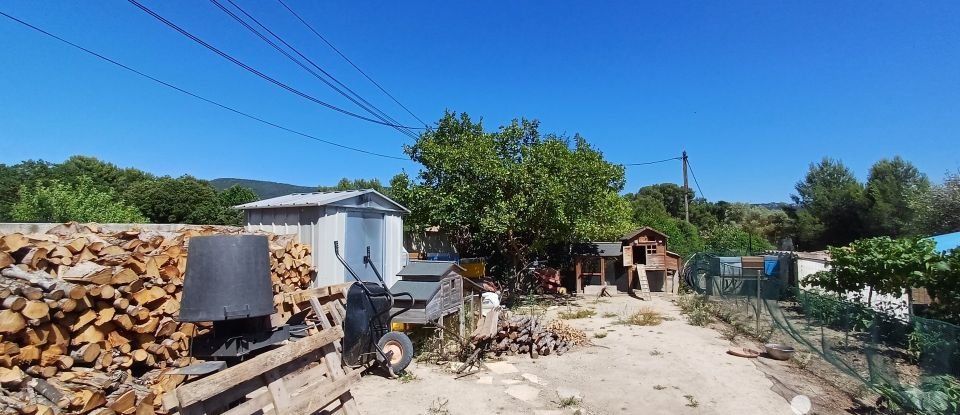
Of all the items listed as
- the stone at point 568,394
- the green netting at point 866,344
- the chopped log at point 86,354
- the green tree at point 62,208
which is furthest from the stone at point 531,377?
the green tree at point 62,208

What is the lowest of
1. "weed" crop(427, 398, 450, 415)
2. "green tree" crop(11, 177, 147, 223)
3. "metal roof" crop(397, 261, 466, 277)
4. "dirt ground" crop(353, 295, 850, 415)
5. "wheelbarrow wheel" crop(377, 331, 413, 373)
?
"dirt ground" crop(353, 295, 850, 415)

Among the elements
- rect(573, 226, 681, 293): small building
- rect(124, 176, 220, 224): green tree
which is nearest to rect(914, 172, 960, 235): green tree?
rect(573, 226, 681, 293): small building

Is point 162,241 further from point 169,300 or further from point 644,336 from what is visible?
point 644,336

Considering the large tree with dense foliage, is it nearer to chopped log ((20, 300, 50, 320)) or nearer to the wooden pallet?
the wooden pallet

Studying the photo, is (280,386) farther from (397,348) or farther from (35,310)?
(397,348)

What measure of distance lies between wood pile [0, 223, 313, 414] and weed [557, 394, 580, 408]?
3.85 metres

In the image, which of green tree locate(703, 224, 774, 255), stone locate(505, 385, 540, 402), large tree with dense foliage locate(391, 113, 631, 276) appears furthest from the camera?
green tree locate(703, 224, 774, 255)

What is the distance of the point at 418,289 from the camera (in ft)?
23.6

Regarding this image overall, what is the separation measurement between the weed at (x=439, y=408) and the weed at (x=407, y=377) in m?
0.82

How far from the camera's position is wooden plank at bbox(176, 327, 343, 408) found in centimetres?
282

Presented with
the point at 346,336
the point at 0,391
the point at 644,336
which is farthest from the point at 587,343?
the point at 0,391

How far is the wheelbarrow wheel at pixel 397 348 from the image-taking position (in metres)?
6.40

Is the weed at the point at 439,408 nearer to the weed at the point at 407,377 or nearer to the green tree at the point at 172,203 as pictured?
the weed at the point at 407,377

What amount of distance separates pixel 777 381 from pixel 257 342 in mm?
6494
